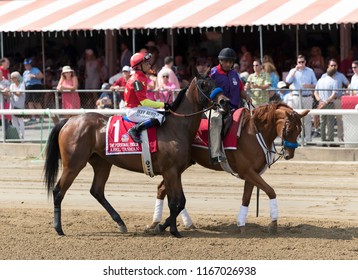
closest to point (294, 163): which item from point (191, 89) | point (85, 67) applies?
point (191, 89)

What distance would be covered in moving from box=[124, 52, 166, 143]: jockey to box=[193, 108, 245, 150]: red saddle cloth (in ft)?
1.88

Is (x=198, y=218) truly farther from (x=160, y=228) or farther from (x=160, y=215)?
(x=160, y=228)

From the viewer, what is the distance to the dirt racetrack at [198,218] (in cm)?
997

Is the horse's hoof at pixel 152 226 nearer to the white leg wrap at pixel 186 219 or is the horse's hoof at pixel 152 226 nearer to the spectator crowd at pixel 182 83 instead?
the white leg wrap at pixel 186 219

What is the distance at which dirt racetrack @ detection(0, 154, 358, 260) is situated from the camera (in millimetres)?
9969

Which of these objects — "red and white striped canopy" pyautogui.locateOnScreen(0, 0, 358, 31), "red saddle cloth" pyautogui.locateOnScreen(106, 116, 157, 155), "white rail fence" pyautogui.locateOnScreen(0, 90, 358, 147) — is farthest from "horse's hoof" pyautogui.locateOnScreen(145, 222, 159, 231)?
"red and white striped canopy" pyautogui.locateOnScreen(0, 0, 358, 31)

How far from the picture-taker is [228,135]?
11.0 m

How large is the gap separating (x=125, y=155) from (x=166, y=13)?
9338mm

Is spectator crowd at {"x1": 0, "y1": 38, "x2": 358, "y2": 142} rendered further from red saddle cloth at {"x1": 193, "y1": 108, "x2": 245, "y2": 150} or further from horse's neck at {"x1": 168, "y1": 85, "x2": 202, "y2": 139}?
horse's neck at {"x1": 168, "y1": 85, "x2": 202, "y2": 139}

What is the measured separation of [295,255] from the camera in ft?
31.8

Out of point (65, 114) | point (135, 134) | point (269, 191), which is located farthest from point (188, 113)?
point (65, 114)

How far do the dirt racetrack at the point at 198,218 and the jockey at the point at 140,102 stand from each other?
4.18 ft

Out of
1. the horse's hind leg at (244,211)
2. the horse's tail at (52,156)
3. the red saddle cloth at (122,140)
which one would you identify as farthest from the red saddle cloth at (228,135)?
the horse's tail at (52,156)

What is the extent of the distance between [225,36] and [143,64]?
1171 cm
